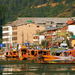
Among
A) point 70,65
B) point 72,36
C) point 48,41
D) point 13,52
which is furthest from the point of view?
point 48,41

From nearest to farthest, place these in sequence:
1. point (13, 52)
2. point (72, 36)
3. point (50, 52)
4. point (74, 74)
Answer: point (74, 74) → point (50, 52) → point (13, 52) → point (72, 36)

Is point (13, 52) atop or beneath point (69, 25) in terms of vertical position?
beneath

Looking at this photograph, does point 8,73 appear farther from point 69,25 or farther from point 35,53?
point 69,25

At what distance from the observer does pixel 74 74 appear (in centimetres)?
5547

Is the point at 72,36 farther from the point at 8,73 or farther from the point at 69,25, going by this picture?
the point at 8,73

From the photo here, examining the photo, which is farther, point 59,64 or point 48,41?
point 48,41

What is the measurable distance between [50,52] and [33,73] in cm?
6584

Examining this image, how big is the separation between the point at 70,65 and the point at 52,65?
383 cm

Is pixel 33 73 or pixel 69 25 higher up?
pixel 69 25

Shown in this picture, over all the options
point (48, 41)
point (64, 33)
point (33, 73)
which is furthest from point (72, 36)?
point (33, 73)

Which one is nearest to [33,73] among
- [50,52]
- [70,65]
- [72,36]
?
[70,65]

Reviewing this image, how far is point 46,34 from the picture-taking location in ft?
580

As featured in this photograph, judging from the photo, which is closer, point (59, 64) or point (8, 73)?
point (8, 73)

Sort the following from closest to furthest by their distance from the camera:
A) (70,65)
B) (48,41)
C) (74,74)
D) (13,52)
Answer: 1. (74,74)
2. (70,65)
3. (13,52)
4. (48,41)
